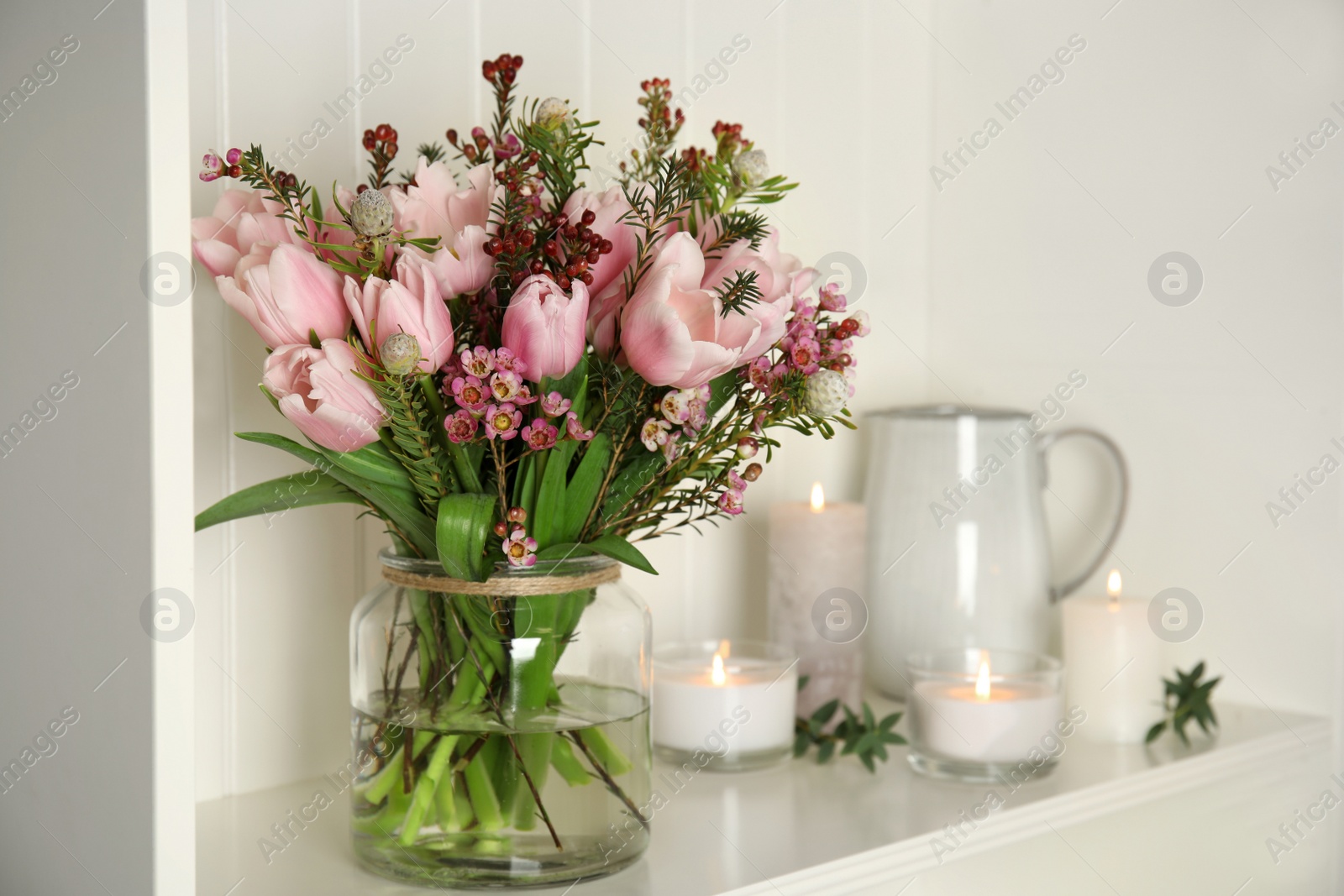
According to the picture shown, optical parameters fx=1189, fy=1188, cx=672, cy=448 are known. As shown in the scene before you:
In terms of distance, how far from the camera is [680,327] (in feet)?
1.83

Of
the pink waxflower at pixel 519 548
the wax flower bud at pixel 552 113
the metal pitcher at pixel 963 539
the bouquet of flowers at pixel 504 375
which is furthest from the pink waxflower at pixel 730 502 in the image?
the metal pitcher at pixel 963 539

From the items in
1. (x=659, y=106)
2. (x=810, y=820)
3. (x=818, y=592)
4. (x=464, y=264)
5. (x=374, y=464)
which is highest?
(x=659, y=106)

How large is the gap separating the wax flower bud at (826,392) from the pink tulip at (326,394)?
22 centimetres

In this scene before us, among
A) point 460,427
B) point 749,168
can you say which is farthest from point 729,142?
point 460,427

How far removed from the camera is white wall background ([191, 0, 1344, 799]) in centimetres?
74

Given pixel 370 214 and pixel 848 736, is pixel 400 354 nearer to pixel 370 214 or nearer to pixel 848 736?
pixel 370 214

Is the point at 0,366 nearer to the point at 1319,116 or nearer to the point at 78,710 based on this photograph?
the point at 78,710

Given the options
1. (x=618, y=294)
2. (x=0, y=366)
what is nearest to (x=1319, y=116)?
(x=618, y=294)

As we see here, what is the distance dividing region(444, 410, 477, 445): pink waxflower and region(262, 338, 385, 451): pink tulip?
3cm

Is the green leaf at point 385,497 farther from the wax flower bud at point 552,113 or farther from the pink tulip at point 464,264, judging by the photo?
the wax flower bud at point 552,113

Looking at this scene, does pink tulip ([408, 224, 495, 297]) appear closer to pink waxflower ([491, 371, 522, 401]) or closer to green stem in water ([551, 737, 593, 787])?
pink waxflower ([491, 371, 522, 401])

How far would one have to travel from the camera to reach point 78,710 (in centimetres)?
52

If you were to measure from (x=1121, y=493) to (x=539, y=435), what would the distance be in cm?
60

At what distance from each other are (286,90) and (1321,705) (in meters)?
0.85
